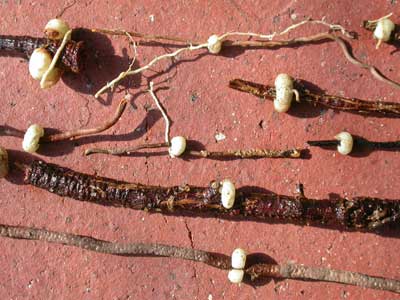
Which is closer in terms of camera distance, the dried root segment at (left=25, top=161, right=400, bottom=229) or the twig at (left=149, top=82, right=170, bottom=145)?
the dried root segment at (left=25, top=161, right=400, bottom=229)

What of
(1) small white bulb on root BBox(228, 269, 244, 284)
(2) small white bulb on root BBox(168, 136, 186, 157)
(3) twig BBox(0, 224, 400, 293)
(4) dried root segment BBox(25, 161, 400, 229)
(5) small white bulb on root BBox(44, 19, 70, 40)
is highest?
(5) small white bulb on root BBox(44, 19, 70, 40)

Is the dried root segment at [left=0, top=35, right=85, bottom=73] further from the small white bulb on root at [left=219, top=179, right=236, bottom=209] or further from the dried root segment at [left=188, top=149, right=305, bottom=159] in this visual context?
the small white bulb on root at [left=219, top=179, right=236, bottom=209]

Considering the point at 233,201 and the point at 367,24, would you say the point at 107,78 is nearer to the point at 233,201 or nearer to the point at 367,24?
the point at 233,201

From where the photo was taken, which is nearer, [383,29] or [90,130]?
[383,29]

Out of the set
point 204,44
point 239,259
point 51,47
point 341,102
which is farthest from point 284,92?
point 51,47

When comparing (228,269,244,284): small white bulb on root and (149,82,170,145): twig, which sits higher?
(149,82,170,145): twig

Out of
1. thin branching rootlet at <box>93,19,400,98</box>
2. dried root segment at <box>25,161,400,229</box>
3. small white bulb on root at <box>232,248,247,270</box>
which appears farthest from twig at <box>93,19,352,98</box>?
small white bulb on root at <box>232,248,247,270</box>

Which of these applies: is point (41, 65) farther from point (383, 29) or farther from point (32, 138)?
point (383, 29)
